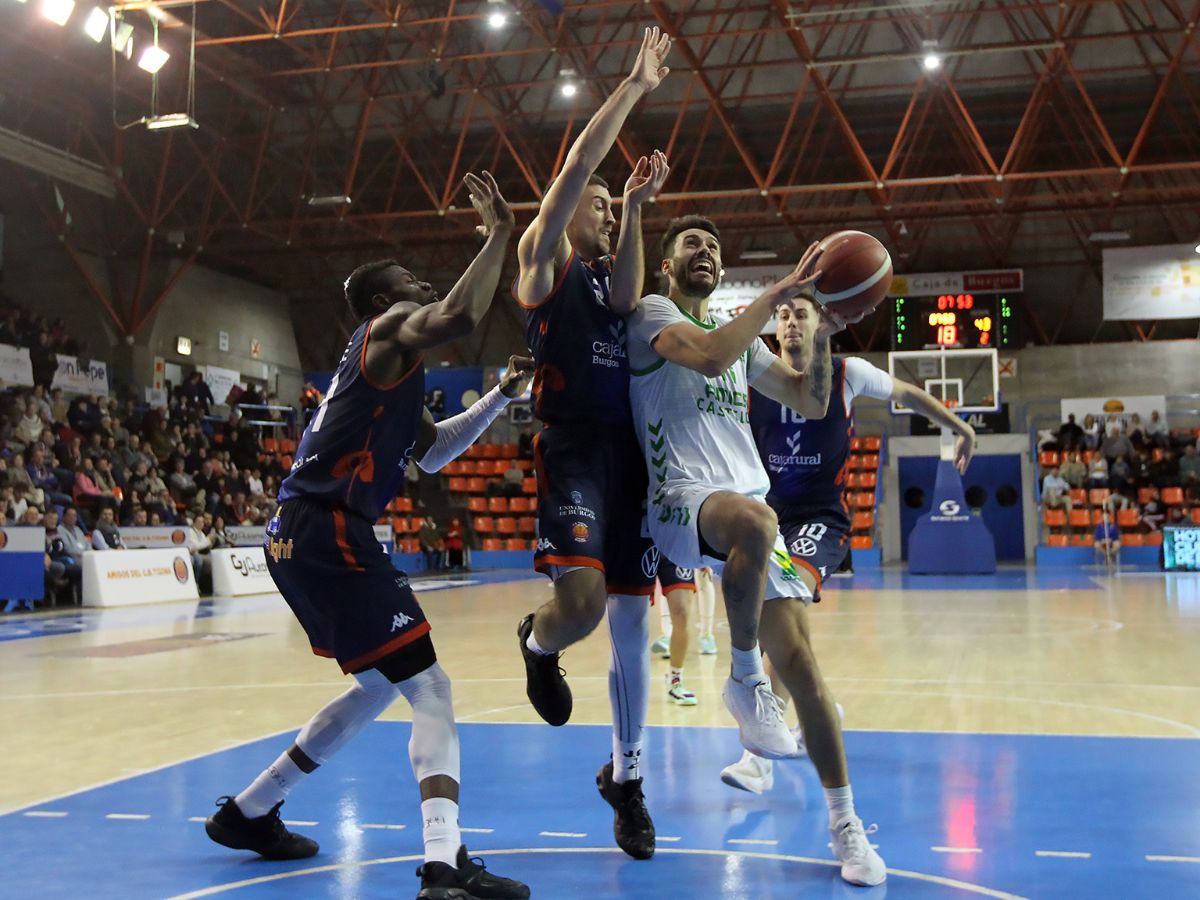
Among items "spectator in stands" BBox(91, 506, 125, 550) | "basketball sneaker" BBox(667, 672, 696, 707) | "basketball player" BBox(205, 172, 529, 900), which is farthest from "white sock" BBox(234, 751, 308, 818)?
"spectator in stands" BBox(91, 506, 125, 550)

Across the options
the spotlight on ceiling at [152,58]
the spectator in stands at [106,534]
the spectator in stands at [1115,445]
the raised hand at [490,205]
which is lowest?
the spectator in stands at [106,534]

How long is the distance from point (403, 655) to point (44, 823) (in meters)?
1.79

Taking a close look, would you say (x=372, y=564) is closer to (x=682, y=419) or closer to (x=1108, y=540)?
(x=682, y=419)

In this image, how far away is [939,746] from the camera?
5.73 meters

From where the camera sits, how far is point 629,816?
4129 millimetres

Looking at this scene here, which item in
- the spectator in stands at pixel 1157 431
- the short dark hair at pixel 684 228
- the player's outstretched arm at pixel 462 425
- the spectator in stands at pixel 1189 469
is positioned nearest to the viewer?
the player's outstretched arm at pixel 462 425

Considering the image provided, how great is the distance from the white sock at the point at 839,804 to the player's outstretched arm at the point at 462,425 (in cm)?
169

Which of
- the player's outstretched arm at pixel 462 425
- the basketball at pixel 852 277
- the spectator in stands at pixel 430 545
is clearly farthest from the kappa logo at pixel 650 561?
the spectator in stands at pixel 430 545

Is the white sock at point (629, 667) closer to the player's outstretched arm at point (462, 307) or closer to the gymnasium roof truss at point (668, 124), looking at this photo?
the player's outstretched arm at point (462, 307)

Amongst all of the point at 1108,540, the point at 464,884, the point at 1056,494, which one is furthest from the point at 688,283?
the point at 1056,494

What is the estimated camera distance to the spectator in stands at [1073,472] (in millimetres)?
26359

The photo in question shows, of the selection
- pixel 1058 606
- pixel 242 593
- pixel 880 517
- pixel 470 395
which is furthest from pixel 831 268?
pixel 470 395

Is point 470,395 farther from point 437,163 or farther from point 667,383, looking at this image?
point 667,383

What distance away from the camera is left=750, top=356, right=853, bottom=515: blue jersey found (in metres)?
5.83
